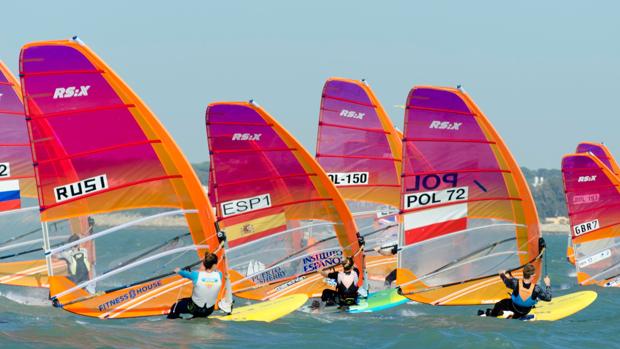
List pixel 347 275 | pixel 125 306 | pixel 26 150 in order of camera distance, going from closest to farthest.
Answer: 1. pixel 125 306
2. pixel 347 275
3. pixel 26 150

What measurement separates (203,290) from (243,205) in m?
4.21

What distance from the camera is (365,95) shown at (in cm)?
2162

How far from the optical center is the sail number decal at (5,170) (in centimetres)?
1880

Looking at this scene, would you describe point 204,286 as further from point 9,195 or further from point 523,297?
point 9,195

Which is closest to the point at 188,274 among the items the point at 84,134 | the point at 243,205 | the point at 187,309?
the point at 187,309

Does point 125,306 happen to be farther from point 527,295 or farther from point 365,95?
point 365,95

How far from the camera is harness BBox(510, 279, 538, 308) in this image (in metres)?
14.5

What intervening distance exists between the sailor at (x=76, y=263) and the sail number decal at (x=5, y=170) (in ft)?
16.1

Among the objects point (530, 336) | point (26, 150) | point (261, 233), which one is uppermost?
point (26, 150)

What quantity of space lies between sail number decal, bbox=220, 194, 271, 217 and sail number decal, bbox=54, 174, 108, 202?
13.2 feet

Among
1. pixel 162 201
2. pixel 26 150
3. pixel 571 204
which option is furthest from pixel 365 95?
pixel 162 201

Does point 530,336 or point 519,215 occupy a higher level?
point 519,215

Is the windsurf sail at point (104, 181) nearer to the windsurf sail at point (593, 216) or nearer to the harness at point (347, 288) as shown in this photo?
the harness at point (347, 288)

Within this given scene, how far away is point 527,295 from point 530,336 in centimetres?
87
